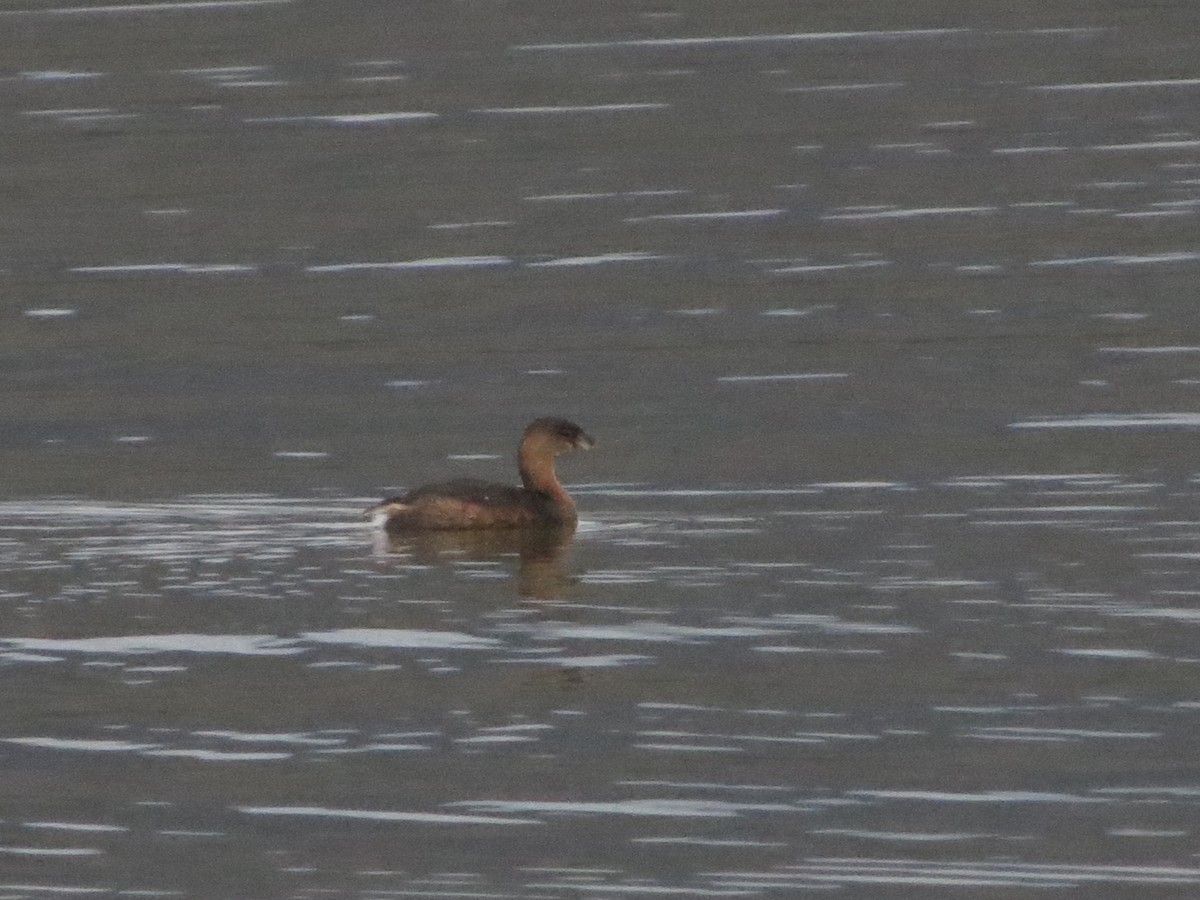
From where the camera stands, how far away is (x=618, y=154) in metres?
28.1

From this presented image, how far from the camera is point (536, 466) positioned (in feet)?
51.3

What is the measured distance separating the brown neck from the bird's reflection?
0.46 meters

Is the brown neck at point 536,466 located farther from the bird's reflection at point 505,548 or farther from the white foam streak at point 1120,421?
the white foam streak at point 1120,421

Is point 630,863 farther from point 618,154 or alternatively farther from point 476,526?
point 618,154

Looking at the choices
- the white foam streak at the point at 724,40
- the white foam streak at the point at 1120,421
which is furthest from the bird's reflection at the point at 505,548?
the white foam streak at the point at 724,40

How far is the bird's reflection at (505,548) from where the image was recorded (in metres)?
13.7

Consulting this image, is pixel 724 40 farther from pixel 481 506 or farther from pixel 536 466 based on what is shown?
pixel 481 506

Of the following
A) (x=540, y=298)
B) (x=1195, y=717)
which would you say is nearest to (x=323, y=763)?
(x=1195, y=717)

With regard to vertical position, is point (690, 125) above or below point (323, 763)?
above

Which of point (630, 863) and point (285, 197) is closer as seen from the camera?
point (630, 863)

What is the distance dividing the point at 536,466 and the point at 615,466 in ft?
3.59

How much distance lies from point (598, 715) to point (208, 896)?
1959mm

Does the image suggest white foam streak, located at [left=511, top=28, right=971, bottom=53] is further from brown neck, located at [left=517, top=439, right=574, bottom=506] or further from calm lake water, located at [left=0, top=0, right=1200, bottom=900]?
brown neck, located at [left=517, top=439, right=574, bottom=506]

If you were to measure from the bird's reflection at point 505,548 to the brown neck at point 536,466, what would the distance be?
1.51ft
